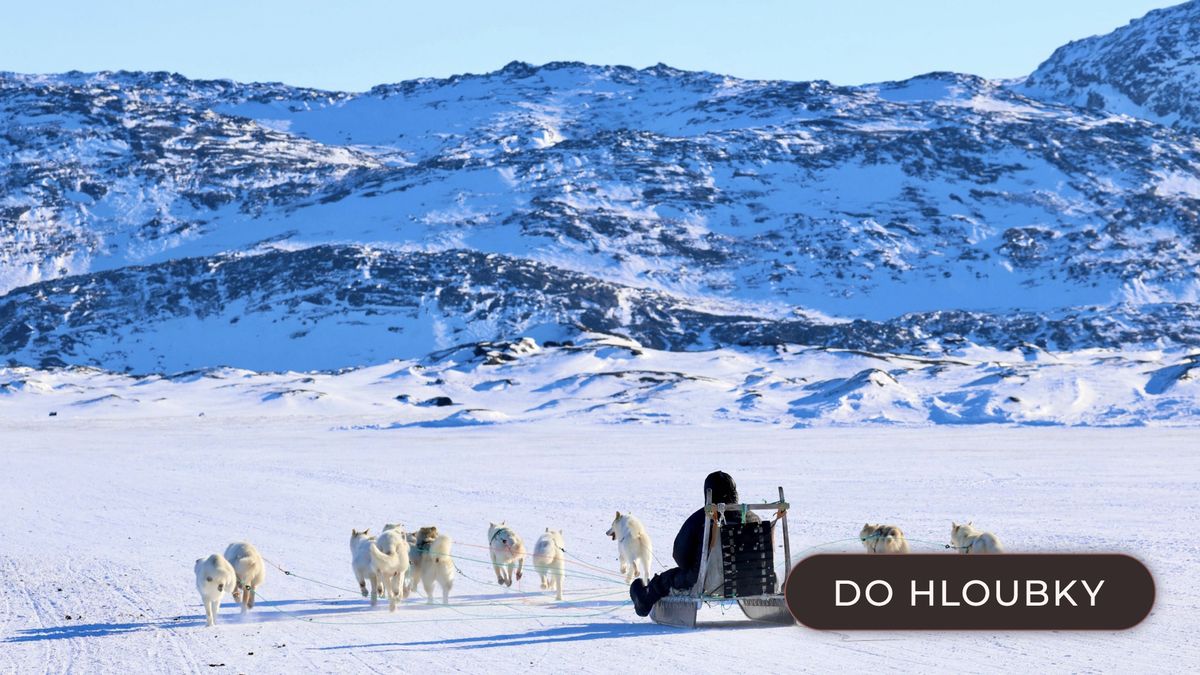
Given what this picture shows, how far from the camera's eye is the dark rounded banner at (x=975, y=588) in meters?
10.4

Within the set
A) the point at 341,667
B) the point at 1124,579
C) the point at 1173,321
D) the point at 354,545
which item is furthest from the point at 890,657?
the point at 1173,321

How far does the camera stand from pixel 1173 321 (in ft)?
614

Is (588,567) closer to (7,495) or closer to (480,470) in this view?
(7,495)

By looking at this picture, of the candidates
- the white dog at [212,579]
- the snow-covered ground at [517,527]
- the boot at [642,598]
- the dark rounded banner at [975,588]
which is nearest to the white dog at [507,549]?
the snow-covered ground at [517,527]

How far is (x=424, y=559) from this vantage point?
16938mm

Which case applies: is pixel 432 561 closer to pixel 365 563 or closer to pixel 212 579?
pixel 365 563

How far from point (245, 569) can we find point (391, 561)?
1634mm

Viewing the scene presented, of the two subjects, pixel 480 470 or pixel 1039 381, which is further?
pixel 1039 381

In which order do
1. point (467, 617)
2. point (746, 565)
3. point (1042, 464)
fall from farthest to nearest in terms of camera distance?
point (1042, 464) → point (467, 617) → point (746, 565)

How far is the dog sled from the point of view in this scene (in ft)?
45.1

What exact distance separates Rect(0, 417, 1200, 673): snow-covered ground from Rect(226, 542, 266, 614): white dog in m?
0.23

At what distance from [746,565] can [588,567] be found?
6400 millimetres

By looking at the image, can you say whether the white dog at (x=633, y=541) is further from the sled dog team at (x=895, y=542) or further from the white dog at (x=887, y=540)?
the white dog at (x=887, y=540)

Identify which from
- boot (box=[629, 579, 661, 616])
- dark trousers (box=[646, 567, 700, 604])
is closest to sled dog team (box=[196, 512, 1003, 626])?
boot (box=[629, 579, 661, 616])
